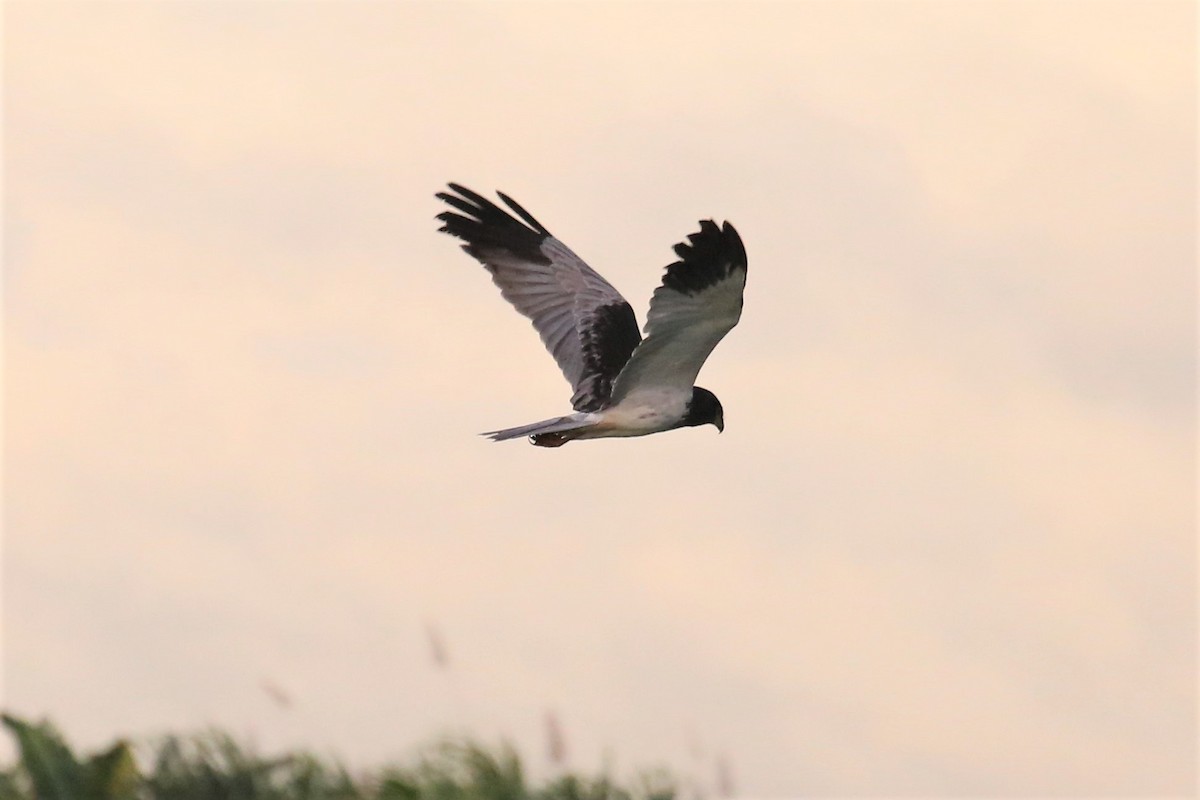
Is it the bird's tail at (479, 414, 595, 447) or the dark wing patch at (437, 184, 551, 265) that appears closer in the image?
the bird's tail at (479, 414, 595, 447)

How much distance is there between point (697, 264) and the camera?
26.2ft

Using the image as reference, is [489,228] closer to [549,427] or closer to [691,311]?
[549,427]

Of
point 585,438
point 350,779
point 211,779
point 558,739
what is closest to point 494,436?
point 585,438

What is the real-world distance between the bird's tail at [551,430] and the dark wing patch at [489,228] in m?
1.83

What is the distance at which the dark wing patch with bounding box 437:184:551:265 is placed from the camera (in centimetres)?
1077

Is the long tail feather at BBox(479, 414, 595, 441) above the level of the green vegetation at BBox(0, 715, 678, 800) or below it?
above

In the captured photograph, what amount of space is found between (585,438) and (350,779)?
7.55ft

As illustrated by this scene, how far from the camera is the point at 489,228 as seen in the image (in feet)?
35.6

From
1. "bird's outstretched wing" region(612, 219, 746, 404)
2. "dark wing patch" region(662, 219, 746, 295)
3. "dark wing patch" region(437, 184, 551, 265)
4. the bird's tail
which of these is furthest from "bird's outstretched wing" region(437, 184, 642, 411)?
"dark wing patch" region(662, 219, 746, 295)

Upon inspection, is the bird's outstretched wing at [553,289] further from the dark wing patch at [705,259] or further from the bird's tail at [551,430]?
the dark wing patch at [705,259]

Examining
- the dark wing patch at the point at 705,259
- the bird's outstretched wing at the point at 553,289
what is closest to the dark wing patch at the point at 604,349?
the bird's outstretched wing at the point at 553,289

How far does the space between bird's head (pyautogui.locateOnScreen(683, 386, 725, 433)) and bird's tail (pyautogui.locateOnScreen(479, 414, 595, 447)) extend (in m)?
0.53

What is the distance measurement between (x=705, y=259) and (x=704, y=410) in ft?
4.67

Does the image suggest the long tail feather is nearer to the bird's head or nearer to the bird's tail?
the bird's tail
